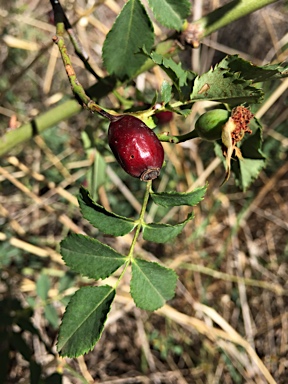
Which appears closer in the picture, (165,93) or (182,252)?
(165,93)

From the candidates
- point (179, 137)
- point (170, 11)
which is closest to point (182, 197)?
point (179, 137)

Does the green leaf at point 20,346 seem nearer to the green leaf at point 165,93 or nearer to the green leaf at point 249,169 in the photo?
the green leaf at point 249,169

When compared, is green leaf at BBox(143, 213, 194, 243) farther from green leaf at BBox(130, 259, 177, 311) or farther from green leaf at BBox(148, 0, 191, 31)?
green leaf at BBox(148, 0, 191, 31)

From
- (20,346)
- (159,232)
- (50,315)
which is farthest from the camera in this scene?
(50,315)

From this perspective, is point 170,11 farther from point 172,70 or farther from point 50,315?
point 50,315

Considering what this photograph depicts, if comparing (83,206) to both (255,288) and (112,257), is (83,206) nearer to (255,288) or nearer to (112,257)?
(112,257)

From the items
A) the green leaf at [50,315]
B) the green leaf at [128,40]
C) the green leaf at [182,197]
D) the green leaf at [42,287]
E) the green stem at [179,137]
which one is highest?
the green leaf at [128,40]

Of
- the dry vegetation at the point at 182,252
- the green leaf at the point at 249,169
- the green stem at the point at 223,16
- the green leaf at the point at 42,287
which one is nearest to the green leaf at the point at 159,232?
the green leaf at the point at 249,169
